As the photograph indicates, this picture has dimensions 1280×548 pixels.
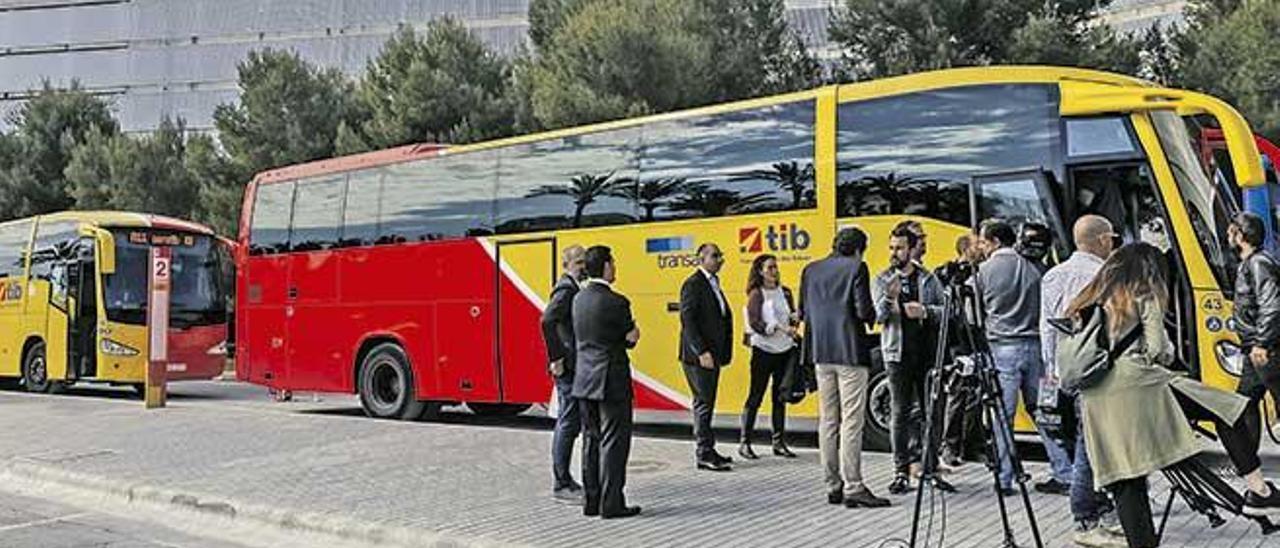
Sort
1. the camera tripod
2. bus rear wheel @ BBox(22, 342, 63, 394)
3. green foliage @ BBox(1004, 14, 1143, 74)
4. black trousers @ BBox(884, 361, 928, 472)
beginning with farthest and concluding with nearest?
green foliage @ BBox(1004, 14, 1143, 74) → bus rear wheel @ BBox(22, 342, 63, 394) → black trousers @ BBox(884, 361, 928, 472) → the camera tripod

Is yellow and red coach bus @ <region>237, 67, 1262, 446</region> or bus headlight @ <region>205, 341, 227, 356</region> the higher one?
yellow and red coach bus @ <region>237, 67, 1262, 446</region>

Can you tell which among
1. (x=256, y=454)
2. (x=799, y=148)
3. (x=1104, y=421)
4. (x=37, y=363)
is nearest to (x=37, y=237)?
(x=37, y=363)

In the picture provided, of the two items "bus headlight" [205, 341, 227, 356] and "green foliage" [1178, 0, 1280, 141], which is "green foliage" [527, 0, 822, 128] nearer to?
"bus headlight" [205, 341, 227, 356]

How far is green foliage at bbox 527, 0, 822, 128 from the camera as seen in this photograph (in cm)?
2555

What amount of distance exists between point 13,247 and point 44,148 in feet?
60.6

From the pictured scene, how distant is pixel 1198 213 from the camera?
9.28 m

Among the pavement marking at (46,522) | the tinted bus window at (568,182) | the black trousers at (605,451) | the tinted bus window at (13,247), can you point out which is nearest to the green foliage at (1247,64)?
the tinted bus window at (568,182)

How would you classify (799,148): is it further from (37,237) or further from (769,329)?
(37,237)

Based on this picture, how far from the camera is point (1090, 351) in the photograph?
5.64 meters

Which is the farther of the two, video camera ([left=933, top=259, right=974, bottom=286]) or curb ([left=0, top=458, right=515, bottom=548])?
curb ([left=0, top=458, right=515, bottom=548])

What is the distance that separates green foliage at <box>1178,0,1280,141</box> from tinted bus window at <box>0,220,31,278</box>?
22521 mm

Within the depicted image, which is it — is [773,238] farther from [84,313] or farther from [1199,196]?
[84,313]

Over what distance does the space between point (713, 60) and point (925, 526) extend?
20003 millimetres

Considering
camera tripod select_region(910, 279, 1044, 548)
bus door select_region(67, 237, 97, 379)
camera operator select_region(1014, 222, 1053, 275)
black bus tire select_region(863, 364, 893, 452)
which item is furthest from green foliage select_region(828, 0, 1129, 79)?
camera tripod select_region(910, 279, 1044, 548)
